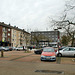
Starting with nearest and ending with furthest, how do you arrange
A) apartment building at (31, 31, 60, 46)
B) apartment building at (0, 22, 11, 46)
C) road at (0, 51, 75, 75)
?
road at (0, 51, 75, 75)
apartment building at (31, 31, 60, 46)
apartment building at (0, 22, 11, 46)

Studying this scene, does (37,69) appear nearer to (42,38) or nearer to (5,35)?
(42,38)

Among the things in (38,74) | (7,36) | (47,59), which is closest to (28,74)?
(38,74)

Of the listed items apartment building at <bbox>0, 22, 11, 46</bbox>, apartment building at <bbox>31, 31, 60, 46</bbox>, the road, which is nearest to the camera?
the road

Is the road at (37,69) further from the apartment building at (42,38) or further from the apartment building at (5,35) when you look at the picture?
the apartment building at (5,35)

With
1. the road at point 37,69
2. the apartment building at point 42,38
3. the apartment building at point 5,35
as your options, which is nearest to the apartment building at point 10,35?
the apartment building at point 5,35

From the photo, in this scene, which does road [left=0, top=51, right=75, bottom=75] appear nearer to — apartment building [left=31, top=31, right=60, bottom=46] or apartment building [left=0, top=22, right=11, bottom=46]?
apartment building [left=31, top=31, right=60, bottom=46]

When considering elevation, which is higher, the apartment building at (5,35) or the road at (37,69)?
the apartment building at (5,35)

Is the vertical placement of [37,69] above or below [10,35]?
below

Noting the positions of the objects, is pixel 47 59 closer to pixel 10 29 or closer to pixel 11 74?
pixel 11 74

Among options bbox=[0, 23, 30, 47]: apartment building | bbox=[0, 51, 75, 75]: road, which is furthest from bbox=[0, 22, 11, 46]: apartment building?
bbox=[0, 51, 75, 75]: road

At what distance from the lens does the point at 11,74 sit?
7.27 metres

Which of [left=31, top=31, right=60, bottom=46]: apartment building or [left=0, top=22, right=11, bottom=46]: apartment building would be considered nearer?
[left=31, top=31, right=60, bottom=46]: apartment building

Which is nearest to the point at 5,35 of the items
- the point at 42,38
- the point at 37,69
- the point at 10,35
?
the point at 10,35

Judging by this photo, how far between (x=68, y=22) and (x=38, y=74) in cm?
878
